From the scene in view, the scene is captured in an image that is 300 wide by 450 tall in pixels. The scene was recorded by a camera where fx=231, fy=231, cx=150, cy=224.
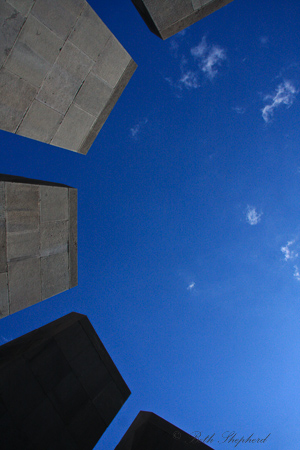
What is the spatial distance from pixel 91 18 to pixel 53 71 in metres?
1.72

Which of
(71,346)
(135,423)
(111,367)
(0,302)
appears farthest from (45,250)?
(135,423)

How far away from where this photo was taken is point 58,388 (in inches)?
288

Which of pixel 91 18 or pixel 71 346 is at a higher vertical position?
pixel 91 18

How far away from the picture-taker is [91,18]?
6125 mm

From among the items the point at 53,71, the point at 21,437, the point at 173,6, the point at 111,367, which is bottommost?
the point at 21,437

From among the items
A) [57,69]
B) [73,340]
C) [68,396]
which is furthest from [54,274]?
[57,69]

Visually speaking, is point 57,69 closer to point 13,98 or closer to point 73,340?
point 13,98

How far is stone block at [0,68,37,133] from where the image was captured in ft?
18.5

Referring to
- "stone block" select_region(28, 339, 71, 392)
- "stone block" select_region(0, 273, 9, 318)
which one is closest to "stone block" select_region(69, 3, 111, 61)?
"stone block" select_region(0, 273, 9, 318)

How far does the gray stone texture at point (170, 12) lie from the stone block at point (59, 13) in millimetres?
1820

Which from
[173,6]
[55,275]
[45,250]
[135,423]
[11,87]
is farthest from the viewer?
[135,423]

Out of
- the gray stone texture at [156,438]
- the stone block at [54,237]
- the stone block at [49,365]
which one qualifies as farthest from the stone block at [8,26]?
the gray stone texture at [156,438]

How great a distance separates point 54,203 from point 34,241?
1.28 m

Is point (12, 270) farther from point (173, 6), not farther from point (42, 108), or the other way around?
point (173, 6)
